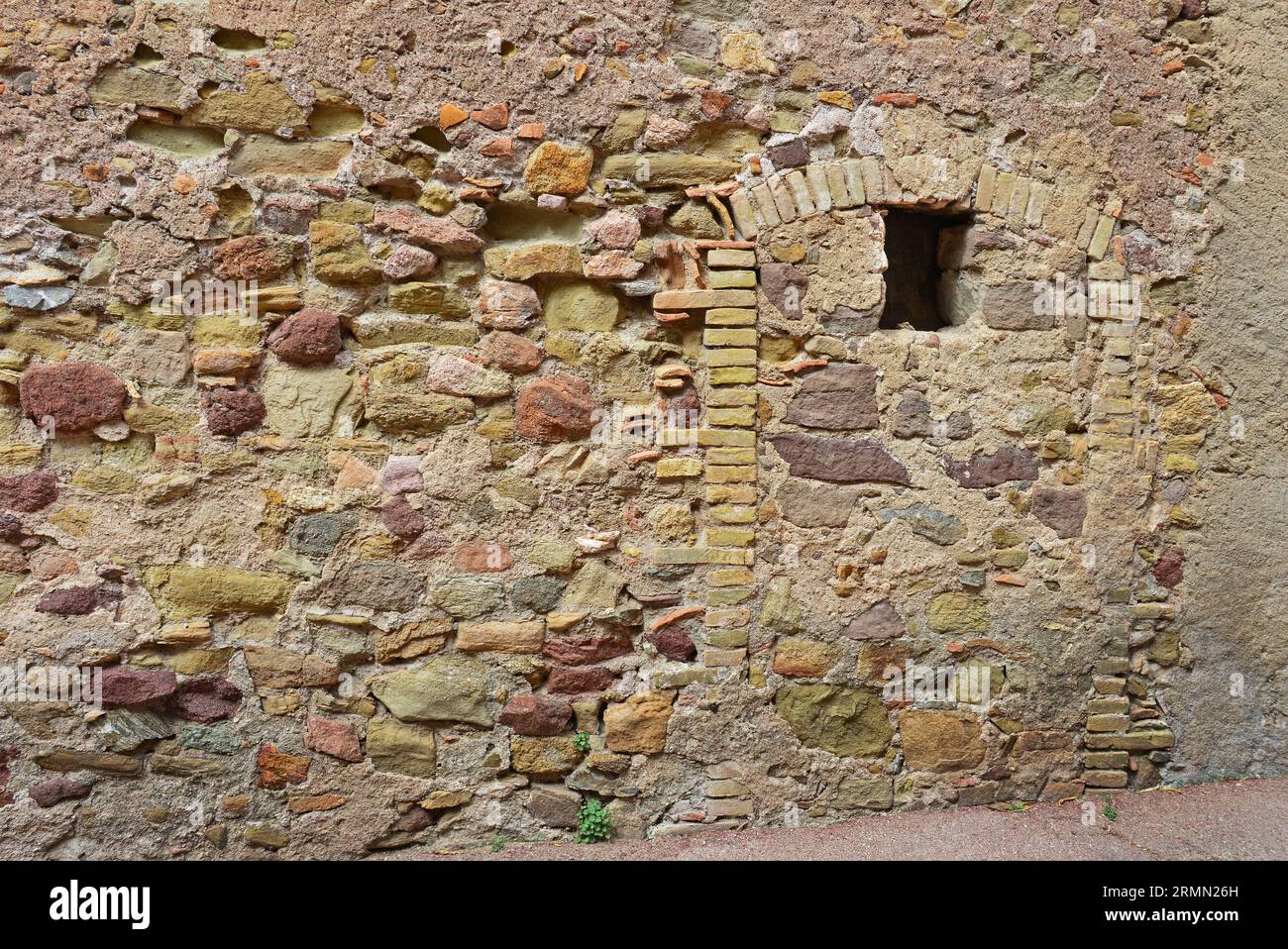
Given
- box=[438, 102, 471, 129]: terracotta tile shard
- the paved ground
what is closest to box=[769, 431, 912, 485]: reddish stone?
the paved ground

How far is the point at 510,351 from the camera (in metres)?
2.88

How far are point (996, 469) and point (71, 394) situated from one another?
3301 millimetres

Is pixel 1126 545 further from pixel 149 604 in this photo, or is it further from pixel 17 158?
pixel 17 158

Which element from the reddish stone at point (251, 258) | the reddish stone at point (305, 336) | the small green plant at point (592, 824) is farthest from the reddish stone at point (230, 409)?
the small green plant at point (592, 824)

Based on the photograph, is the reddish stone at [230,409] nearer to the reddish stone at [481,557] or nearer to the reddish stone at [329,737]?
the reddish stone at [481,557]

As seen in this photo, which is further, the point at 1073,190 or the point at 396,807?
the point at 1073,190

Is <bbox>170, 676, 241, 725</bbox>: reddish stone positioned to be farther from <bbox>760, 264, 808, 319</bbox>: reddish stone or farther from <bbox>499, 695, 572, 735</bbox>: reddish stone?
<bbox>760, 264, 808, 319</bbox>: reddish stone

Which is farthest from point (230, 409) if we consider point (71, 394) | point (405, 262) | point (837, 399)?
point (837, 399)

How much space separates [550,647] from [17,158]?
2408mm

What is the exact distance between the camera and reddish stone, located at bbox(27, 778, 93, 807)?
8.96 feet

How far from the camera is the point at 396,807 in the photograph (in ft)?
9.44

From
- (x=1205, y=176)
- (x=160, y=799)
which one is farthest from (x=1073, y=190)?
(x=160, y=799)

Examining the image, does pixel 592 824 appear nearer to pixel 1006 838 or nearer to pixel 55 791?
pixel 1006 838

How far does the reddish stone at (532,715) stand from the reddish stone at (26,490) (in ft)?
5.65
